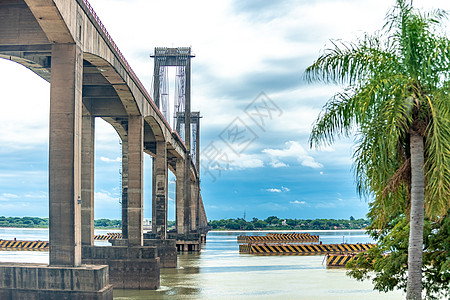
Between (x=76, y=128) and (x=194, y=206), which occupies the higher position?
(x=76, y=128)

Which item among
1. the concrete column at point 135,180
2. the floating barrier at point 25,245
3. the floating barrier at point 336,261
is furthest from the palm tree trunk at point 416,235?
the floating barrier at point 25,245

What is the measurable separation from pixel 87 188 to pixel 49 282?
16840 mm

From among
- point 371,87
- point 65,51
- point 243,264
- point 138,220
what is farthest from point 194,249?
point 371,87

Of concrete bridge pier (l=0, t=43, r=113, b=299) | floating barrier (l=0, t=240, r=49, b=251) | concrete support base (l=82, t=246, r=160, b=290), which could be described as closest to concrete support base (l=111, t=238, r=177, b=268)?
concrete support base (l=82, t=246, r=160, b=290)

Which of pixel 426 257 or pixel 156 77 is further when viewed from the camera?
pixel 156 77

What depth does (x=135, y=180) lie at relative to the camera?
3912 cm

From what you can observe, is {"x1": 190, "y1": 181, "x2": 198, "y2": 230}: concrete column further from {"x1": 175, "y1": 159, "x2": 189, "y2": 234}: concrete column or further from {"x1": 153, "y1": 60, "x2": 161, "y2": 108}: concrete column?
{"x1": 153, "y1": 60, "x2": 161, "y2": 108}: concrete column

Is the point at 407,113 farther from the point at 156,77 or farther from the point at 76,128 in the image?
the point at 156,77

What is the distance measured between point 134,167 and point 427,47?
94.4ft

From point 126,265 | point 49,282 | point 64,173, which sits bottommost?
point 126,265

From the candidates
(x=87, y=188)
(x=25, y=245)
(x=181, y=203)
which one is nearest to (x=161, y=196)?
(x=87, y=188)

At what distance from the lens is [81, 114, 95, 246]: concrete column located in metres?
35.8

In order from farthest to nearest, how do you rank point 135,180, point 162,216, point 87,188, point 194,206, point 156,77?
point 194,206, point 156,77, point 162,216, point 135,180, point 87,188

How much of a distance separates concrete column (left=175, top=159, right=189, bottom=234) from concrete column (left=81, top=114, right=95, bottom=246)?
44382mm
